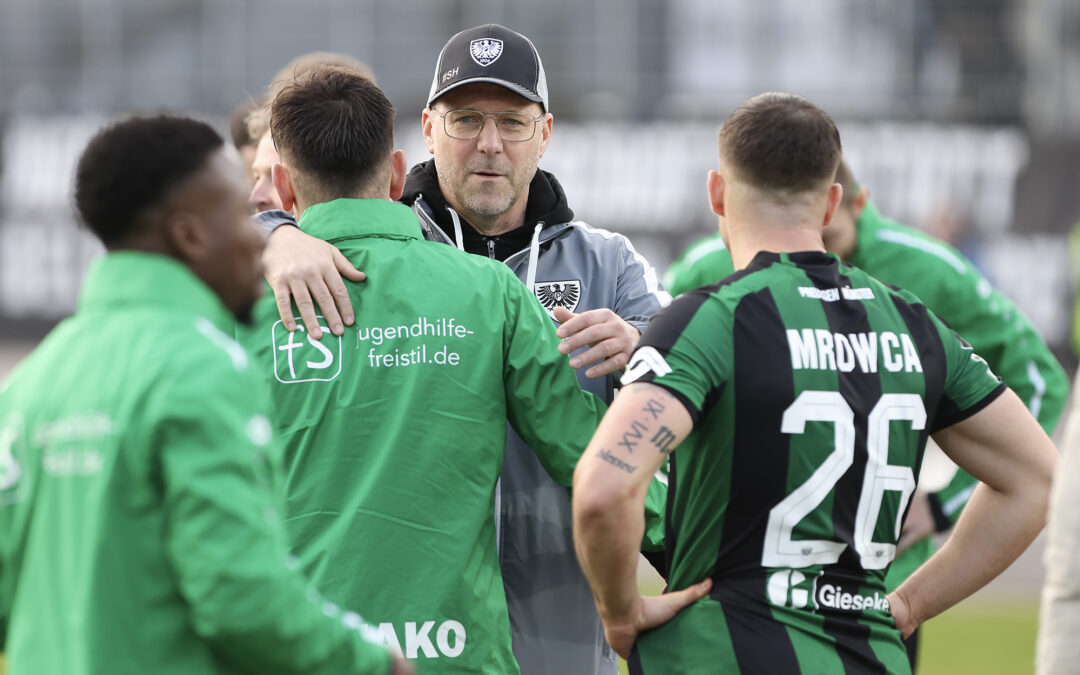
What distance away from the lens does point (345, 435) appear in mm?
3039

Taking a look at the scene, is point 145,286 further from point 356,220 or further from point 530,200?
point 530,200

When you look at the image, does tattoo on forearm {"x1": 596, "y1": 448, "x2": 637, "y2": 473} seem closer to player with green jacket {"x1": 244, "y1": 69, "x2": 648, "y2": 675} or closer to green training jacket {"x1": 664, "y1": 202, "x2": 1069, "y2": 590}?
player with green jacket {"x1": 244, "y1": 69, "x2": 648, "y2": 675}

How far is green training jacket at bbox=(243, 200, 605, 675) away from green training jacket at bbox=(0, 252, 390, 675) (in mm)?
799

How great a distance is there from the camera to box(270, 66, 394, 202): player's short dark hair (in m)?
3.17

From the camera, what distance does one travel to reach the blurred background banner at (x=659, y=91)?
16.8 meters

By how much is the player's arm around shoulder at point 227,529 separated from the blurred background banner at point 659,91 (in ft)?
49.0

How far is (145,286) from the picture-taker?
220 centimetres

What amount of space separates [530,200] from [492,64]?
0.40 meters

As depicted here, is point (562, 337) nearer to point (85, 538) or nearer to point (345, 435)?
point (345, 435)

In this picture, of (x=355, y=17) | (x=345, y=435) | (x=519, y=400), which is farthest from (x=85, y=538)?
(x=355, y=17)

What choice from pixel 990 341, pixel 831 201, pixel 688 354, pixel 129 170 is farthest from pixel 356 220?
pixel 990 341

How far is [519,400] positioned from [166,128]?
1126 millimetres

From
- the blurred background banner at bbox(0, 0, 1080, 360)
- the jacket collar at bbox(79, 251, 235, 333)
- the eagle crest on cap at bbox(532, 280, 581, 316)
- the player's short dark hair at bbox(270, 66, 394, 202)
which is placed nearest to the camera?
the jacket collar at bbox(79, 251, 235, 333)

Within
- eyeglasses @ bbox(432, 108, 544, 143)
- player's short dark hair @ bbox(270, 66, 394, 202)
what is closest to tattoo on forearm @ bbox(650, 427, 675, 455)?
player's short dark hair @ bbox(270, 66, 394, 202)
